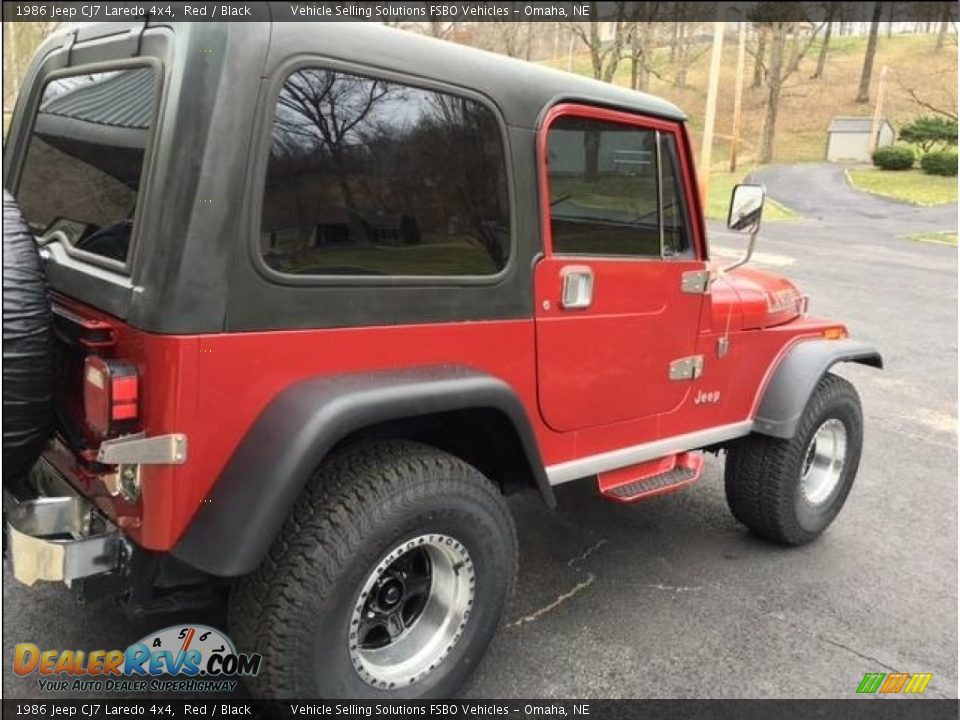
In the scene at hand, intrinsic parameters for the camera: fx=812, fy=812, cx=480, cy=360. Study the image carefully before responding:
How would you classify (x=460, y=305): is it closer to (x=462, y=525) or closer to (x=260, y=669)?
(x=462, y=525)

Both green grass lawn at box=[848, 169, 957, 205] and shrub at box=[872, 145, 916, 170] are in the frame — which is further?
shrub at box=[872, 145, 916, 170]

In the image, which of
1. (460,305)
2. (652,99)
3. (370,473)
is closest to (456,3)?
(652,99)

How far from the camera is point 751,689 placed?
2848 millimetres

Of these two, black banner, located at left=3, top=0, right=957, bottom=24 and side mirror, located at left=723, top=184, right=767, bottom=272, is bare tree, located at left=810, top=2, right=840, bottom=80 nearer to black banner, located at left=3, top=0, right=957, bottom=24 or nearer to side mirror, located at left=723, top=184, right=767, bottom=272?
black banner, located at left=3, top=0, right=957, bottom=24

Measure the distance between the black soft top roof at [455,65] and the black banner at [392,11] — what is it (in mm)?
55

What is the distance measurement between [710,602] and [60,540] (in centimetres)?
249

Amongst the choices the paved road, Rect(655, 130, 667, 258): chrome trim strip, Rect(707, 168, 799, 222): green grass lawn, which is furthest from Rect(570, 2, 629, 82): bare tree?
Rect(655, 130, 667, 258): chrome trim strip

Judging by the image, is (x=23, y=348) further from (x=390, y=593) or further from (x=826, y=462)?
(x=826, y=462)

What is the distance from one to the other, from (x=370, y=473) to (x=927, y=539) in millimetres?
3278

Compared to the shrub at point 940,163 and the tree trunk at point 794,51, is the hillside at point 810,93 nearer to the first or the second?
A: the tree trunk at point 794,51

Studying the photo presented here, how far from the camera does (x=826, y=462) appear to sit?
4125 millimetres

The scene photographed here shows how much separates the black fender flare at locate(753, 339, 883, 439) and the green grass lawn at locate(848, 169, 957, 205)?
26.4 meters

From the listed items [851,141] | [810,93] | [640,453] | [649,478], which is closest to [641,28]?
[649,478]

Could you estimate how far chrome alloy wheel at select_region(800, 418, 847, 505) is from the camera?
160 inches
